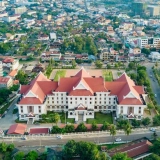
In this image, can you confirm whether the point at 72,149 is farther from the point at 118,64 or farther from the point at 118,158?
the point at 118,64

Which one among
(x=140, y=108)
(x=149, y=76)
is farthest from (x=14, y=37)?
(x=140, y=108)

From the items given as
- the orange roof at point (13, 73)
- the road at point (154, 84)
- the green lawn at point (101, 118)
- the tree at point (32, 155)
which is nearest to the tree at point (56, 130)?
the green lawn at point (101, 118)

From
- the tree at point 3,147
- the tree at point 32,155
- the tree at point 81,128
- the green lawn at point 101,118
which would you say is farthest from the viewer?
the green lawn at point 101,118

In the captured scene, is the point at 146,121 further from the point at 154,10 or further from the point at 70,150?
the point at 154,10

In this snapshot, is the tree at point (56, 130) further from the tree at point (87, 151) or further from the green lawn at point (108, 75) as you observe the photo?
the green lawn at point (108, 75)

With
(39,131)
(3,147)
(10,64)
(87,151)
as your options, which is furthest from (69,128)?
(10,64)

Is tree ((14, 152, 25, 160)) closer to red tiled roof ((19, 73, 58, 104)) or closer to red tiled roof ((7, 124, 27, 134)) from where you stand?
red tiled roof ((7, 124, 27, 134))
